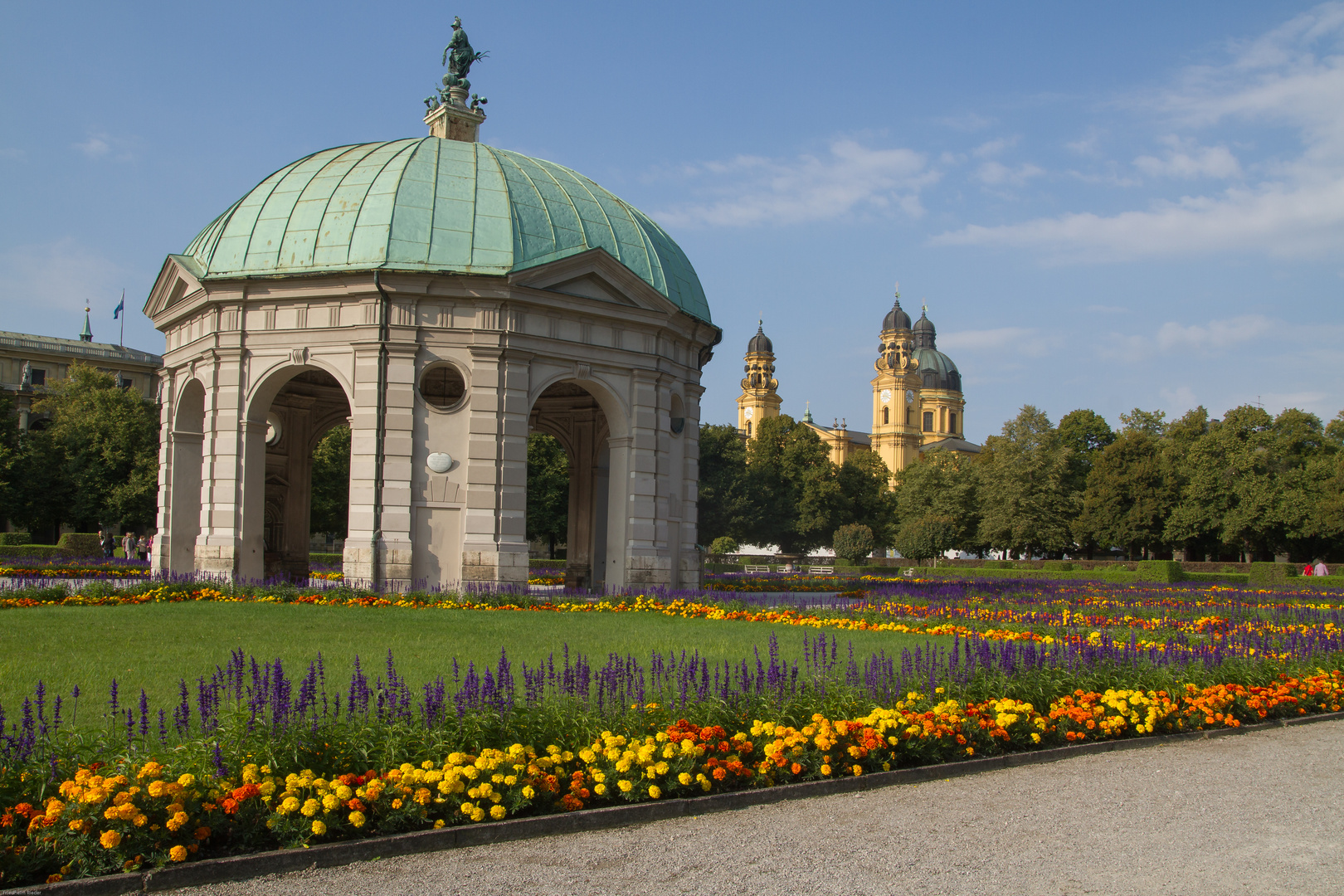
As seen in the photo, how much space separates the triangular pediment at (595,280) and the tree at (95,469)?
1635 inches

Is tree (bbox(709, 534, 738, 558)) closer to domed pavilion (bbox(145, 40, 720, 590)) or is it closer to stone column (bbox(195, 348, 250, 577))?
domed pavilion (bbox(145, 40, 720, 590))

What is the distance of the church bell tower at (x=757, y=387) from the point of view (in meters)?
163

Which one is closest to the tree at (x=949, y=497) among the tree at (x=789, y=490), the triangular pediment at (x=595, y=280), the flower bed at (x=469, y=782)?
the tree at (x=789, y=490)

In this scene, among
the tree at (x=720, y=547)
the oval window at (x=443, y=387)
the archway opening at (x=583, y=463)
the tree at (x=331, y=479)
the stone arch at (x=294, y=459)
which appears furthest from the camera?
the tree at (x=720, y=547)

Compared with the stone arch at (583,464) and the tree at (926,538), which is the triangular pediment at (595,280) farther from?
the tree at (926,538)

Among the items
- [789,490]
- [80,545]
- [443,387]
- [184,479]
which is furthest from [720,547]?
[184,479]

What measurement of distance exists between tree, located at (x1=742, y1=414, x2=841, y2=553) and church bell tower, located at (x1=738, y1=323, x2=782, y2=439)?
7129cm

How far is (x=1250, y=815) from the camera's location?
28.1ft

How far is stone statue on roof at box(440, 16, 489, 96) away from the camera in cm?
3192

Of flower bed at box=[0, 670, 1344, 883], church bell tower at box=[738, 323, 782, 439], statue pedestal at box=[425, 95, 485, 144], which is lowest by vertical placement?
flower bed at box=[0, 670, 1344, 883]

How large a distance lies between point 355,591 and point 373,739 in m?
16.2

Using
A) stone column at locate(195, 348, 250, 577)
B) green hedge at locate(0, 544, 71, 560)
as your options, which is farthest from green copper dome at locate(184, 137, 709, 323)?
green hedge at locate(0, 544, 71, 560)

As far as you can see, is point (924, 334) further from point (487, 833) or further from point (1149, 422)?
point (487, 833)

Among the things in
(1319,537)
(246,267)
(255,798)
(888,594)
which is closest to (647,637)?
(255,798)
